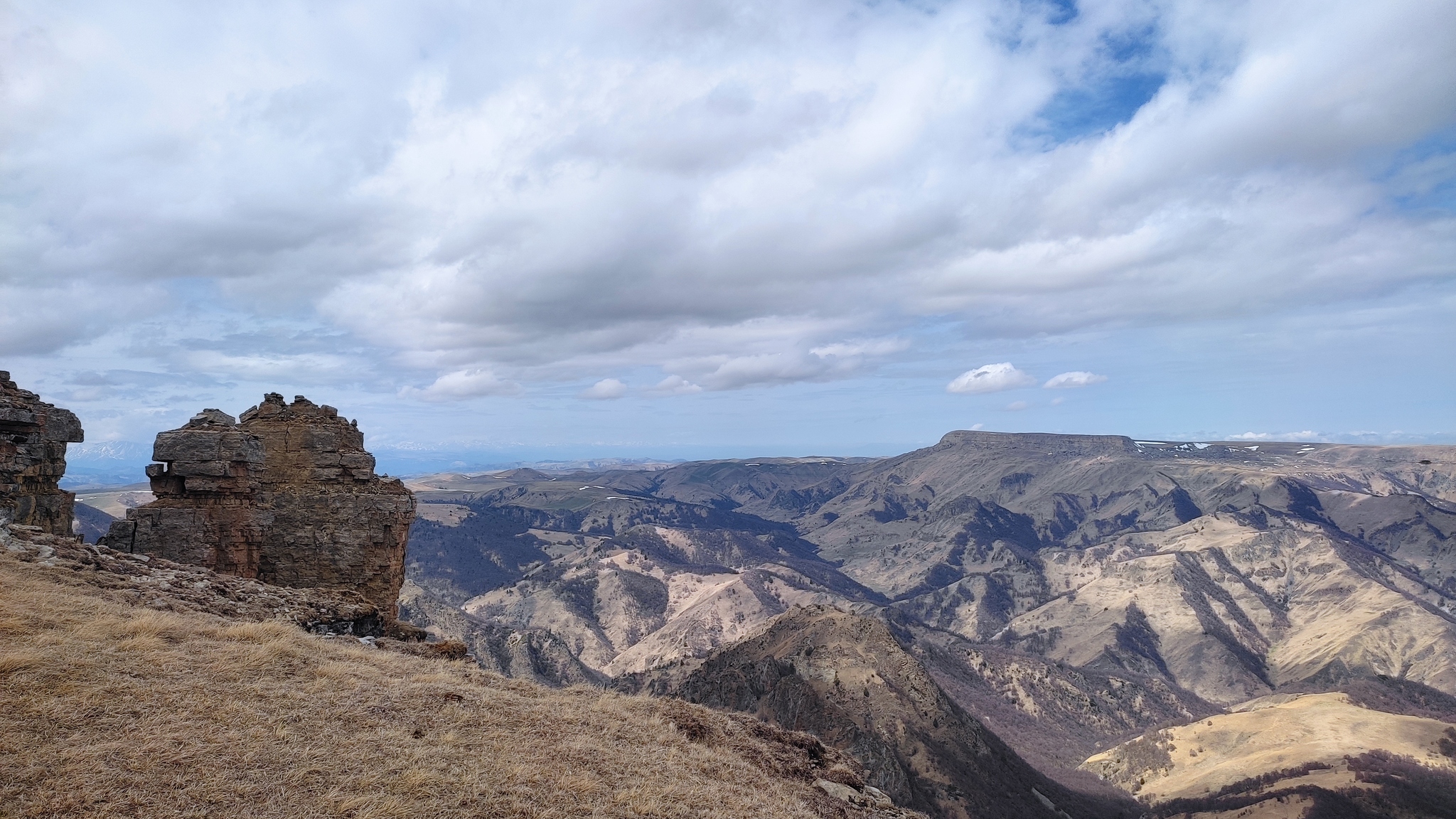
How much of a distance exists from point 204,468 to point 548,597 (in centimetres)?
11020

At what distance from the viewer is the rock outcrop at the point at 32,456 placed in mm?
16375

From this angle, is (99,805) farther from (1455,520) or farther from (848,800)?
(1455,520)

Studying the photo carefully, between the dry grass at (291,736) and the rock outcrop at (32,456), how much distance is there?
12.8ft

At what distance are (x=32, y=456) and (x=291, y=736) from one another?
12516 mm

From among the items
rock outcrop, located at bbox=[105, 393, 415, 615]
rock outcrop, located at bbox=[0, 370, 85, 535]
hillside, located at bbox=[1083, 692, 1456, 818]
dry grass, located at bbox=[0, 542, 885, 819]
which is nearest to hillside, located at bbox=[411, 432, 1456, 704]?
hillside, located at bbox=[1083, 692, 1456, 818]

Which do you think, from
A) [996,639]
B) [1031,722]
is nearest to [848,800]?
[1031,722]

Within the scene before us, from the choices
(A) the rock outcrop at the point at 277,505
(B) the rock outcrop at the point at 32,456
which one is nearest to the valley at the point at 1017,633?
(A) the rock outcrop at the point at 277,505

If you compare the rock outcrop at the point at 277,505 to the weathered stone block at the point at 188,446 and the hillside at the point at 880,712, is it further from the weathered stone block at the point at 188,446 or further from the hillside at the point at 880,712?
the hillside at the point at 880,712

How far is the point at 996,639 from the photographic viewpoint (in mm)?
139125

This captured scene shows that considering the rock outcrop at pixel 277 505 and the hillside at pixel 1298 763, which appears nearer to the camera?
the rock outcrop at pixel 277 505

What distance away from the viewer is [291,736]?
32.6ft

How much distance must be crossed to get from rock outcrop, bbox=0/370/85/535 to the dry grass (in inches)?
153

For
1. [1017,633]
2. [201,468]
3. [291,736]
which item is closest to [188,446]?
[201,468]

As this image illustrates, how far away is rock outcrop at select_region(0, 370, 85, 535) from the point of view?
1638 cm
